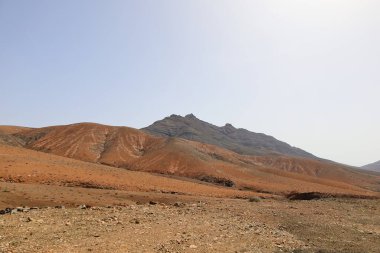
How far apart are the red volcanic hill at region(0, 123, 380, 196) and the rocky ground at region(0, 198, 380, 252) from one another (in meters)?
25.9

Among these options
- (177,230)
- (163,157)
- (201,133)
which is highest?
(201,133)

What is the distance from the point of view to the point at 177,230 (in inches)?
648

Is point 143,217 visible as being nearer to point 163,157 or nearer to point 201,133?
point 163,157

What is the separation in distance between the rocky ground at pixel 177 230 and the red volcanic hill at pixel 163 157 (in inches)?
1021

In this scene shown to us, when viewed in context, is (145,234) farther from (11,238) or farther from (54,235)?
(11,238)

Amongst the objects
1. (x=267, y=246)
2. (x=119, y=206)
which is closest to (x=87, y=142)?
(x=119, y=206)

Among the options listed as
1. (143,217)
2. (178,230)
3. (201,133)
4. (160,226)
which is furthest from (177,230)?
(201,133)

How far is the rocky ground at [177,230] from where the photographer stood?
43.6 ft

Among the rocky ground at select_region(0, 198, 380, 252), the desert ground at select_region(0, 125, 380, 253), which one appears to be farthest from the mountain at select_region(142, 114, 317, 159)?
the rocky ground at select_region(0, 198, 380, 252)

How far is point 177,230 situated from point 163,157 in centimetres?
4713

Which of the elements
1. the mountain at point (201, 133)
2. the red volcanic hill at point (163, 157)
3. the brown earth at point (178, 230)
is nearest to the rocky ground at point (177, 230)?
the brown earth at point (178, 230)

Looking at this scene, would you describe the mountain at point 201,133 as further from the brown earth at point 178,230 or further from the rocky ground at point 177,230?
the rocky ground at point 177,230

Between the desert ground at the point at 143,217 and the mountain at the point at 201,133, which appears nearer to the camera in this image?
the desert ground at the point at 143,217

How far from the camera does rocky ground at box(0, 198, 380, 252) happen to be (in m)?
13.3
